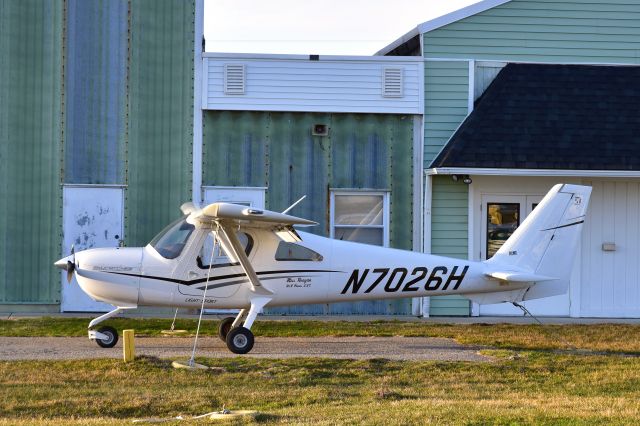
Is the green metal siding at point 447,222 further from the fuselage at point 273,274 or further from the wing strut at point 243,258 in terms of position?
the wing strut at point 243,258

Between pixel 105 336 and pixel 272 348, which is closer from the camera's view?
pixel 105 336

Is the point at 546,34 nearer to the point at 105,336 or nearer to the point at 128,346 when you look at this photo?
the point at 105,336

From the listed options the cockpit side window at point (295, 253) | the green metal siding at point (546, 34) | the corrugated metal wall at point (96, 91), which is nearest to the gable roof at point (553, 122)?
the green metal siding at point (546, 34)

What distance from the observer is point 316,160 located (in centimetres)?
1898

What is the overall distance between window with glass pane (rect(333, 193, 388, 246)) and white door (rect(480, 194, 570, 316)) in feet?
5.96

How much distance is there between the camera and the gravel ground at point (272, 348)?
13617 millimetres

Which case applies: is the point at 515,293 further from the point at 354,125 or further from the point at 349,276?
the point at 354,125

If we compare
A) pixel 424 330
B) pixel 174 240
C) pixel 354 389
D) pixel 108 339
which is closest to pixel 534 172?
pixel 424 330

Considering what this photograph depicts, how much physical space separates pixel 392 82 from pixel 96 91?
17.0ft

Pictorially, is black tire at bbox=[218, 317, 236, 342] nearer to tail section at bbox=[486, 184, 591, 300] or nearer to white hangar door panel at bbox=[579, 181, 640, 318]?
tail section at bbox=[486, 184, 591, 300]

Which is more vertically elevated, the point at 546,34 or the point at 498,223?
the point at 546,34

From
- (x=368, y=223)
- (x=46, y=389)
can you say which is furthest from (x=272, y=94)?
(x=46, y=389)

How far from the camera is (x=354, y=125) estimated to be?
19109mm

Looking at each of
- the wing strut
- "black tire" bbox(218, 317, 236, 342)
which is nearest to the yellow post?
the wing strut
